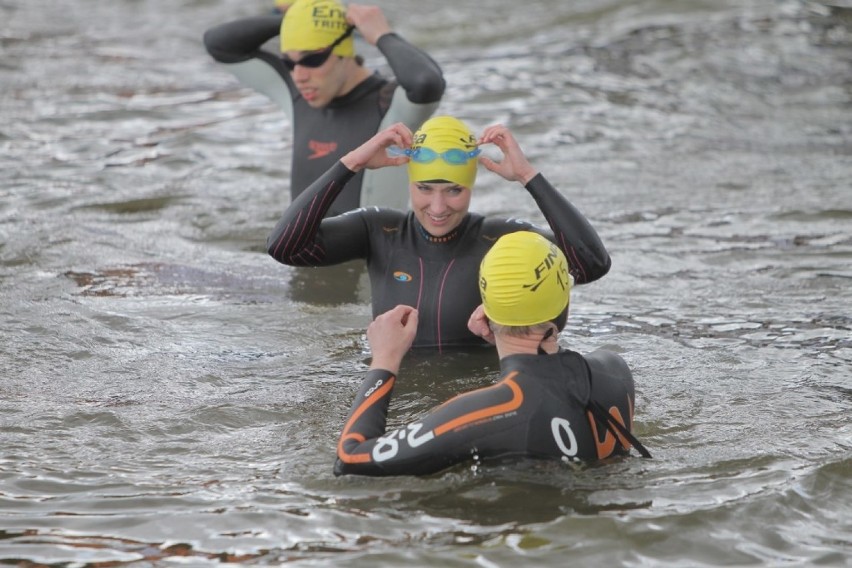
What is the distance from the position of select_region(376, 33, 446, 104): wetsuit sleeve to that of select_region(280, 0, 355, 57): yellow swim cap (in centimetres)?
46

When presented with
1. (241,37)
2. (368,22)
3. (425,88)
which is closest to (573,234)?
(425,88)

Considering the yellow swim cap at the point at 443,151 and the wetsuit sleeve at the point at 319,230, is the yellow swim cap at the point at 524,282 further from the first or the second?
the wetsuit sleeve at the point at 319,230

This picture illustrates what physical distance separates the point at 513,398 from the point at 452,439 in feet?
0.94

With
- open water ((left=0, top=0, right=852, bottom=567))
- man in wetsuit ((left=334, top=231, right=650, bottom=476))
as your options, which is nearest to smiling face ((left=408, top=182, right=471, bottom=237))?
open water ((left=0, top=0, right=852, bottom=567))

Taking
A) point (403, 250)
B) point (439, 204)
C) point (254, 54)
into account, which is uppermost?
point (254, 54)

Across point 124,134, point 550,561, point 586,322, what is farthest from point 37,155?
point 550,561

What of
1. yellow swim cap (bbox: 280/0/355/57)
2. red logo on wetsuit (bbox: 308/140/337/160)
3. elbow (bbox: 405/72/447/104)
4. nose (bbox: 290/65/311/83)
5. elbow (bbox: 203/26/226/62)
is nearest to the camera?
elbow (bbox: 405/72/447/104)

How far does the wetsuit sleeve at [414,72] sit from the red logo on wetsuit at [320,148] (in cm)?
92

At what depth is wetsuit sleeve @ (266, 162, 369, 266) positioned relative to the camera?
19.8ft

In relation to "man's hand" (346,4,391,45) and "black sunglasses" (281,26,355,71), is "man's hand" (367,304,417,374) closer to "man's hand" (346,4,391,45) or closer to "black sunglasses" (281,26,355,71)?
"man's hand" (346,4,391,45)

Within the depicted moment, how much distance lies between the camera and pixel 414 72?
726cm

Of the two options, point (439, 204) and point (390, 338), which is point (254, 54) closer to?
point (439, 204)

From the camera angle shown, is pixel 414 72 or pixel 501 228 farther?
pixel 414 72

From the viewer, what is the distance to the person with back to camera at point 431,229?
5.84 meters
